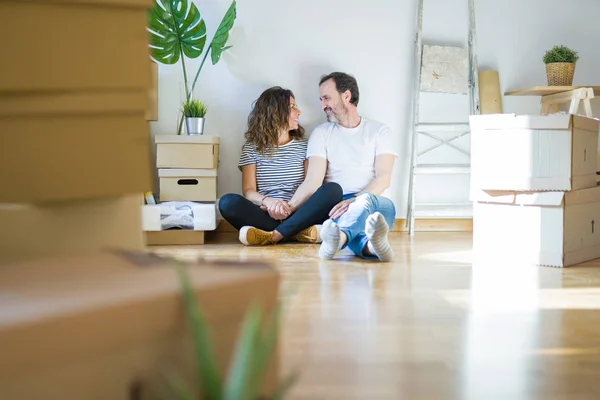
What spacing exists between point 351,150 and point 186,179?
0.85 metres

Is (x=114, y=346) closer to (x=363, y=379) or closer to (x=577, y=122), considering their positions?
(x=363, y=379)

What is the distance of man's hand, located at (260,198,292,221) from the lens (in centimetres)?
354

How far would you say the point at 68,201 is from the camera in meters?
1.00

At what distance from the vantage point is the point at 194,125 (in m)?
3.69

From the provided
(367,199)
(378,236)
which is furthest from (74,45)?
(367,199)

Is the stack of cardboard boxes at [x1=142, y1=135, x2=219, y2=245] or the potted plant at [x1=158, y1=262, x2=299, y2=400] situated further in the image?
the stack of cardboard boxes at [x1=142, y1=135, x2=219, y2=245]

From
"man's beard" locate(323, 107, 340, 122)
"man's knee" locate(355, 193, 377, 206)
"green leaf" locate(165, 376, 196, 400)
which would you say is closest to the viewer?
"green leaf" locate(165, 376, 196, 400)

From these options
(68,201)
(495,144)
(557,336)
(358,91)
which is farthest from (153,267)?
(358,91)

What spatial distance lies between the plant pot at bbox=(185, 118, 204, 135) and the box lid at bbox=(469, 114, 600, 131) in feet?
4.61

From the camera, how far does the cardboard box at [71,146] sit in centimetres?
94

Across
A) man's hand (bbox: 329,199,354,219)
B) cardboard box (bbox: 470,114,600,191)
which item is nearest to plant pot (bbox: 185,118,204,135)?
man's hand (bbox: 329,199,354,219)

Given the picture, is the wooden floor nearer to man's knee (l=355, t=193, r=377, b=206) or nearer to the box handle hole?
man's knee (l=355, t=193, r=377, b=206)

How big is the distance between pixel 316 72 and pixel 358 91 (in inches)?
11.9

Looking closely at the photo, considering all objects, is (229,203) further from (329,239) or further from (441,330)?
(441,330)
